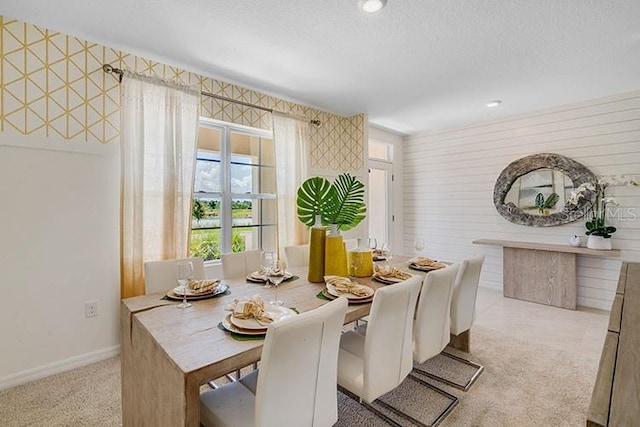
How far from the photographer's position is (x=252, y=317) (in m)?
1.37

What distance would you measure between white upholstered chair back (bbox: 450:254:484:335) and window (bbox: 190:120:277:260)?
89.2 inches

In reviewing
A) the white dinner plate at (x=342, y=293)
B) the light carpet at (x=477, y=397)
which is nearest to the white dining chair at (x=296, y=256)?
the white dinner plate at (x=342, y=293)

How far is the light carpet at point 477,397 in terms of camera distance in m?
1.80

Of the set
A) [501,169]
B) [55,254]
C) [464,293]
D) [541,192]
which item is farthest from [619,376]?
[501,169]

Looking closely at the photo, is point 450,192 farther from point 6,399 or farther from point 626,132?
point 6,399

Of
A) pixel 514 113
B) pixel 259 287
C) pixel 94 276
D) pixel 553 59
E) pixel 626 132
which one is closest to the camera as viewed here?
pixel 259 287

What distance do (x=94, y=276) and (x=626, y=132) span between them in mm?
5745

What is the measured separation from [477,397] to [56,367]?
3112 mm

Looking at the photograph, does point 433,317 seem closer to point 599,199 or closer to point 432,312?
point 432,312

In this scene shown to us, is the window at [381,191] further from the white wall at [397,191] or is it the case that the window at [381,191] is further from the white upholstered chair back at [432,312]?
the white upholstered chair back at [432,312]

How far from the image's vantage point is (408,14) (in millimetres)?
2068

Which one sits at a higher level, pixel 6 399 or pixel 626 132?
pixel 626 132

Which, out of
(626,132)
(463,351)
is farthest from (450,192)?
(463,351)

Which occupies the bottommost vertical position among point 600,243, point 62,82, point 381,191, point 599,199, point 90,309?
point 90,309
